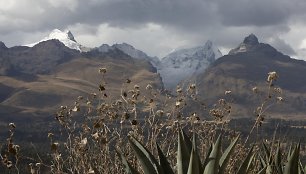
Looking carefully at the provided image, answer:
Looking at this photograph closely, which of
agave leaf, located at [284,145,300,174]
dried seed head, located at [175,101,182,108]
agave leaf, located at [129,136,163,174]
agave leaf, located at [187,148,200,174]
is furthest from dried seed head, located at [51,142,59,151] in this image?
agave leaf, located at [284,145,300,174]

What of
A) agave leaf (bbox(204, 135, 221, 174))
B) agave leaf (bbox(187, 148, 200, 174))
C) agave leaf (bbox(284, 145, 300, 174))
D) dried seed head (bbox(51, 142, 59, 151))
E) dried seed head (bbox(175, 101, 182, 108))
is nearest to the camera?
agave leaf (bbox(187, 148, 200, 174))

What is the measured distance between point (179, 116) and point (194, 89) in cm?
77

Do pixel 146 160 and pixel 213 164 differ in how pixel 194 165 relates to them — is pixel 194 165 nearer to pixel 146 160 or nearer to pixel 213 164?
pixel 213 164

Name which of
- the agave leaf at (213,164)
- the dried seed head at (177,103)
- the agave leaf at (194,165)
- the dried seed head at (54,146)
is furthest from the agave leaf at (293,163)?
the dried seed head at (54,146)

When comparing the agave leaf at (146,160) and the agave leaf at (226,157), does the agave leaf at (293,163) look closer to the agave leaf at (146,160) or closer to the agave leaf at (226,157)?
the agave leaf at (226,157)

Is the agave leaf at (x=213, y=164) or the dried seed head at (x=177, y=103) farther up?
the dried seed head at (x=177, y=103)

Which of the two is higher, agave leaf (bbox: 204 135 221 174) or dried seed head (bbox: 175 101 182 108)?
dried seed head (bbox: 175 101 182 108)

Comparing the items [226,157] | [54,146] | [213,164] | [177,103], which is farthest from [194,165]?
[177,103]

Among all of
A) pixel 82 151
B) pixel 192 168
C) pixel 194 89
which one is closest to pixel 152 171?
pixel 192 168

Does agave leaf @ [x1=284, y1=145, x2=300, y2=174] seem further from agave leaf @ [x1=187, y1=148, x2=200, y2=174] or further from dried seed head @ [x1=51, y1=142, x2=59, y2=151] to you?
dried seed head @ [x1=51, y1=142, x2=59, y2=151]

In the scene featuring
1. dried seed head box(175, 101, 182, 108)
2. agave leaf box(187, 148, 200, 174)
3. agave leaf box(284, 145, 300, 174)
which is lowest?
agave leaf box(284, 145, 300, 174)

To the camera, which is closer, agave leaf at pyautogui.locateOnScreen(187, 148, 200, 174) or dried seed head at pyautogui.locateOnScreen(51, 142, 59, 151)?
agave leaf at pyautogui.locateOnScreen(187, 148, 200, 174)

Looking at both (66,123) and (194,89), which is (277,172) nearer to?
(194,89)

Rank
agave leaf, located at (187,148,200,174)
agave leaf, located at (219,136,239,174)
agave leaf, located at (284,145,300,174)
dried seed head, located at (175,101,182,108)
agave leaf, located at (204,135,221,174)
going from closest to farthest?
agave leaf, located at (187,148,200,174), agave leaf, located at (204,135,221,174), agave leaf, located at (219,136,239,174), agave leaf, located at (284,145,300,174), dried seed head, located at (175,101,182,108)
